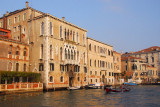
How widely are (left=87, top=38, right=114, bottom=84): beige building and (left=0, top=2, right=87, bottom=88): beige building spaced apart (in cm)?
457

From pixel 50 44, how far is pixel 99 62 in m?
19.7

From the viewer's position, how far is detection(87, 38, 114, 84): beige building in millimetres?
47750

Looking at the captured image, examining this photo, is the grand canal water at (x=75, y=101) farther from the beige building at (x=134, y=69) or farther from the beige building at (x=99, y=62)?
the beige building at (x=134, y=69)

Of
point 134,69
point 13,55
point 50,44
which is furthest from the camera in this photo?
point 134,69

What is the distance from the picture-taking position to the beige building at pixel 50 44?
3459 cm

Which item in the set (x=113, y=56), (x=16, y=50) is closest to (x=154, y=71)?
(x=113, y=56)

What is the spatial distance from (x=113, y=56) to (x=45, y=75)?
3145 cm

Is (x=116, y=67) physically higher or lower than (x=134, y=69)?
higher

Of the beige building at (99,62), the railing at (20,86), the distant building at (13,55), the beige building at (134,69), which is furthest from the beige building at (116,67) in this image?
the railing at (20,86)

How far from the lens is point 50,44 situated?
34969mm

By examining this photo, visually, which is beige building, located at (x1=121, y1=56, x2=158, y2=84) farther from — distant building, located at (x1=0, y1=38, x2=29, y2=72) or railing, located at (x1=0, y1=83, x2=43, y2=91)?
railing, located at (x1=0, y1=83, x2=43, y2=91)

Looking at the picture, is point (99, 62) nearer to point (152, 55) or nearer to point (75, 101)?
point (75, 101)

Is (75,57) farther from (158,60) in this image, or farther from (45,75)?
(158,60)

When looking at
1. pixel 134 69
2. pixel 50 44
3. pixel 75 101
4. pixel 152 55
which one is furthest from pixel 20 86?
pixel 152 55
